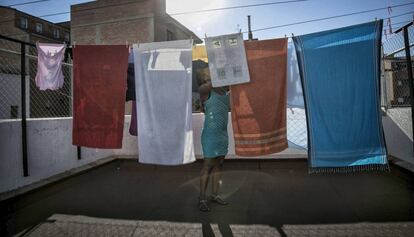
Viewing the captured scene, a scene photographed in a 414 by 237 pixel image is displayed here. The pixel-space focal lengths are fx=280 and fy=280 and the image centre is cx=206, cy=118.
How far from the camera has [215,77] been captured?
368 centimetres

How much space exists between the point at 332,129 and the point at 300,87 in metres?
0.68

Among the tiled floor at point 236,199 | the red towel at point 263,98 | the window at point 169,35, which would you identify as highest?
the window at point 169,35

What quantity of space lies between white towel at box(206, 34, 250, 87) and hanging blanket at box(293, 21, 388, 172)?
711 mm

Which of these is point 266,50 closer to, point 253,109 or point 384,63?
point 253,109

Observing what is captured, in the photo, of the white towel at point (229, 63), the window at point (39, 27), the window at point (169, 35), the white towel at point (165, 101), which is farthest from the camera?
the window at point (39, 27)

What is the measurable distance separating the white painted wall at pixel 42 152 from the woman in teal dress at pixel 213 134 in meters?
2.08

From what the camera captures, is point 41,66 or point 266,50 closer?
point 266,50

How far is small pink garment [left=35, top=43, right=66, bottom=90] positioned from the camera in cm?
419

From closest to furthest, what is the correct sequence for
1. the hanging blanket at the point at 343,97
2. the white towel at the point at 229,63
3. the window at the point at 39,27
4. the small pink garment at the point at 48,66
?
1. the hanging blanket at the point at 343,97
2. the white towel at the point at 229,63
3. the small pink garment at the point at 48,66
4. the window at the point at 39,27

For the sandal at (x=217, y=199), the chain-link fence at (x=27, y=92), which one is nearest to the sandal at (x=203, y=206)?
the sandal at (x=217, y=199)

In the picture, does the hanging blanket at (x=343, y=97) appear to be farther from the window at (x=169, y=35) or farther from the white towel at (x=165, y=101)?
the window at (x=169, y=35)

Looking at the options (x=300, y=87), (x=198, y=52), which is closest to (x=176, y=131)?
(x=198, y=52)

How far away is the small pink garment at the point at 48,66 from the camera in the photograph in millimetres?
4188

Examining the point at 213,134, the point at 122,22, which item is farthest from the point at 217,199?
the point at 122,22
